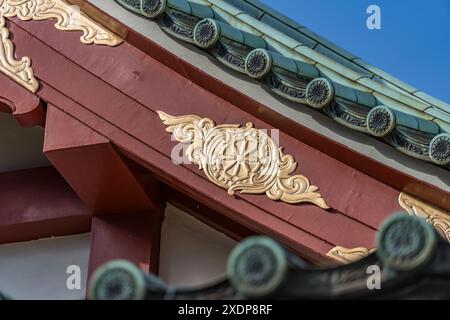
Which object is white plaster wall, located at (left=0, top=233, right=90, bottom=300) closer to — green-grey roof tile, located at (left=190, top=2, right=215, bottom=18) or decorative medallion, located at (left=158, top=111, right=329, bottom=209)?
decorative medallion, located at (left=158, top=111, right=329, bottom=209)

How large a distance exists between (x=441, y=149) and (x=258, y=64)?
866 millimetres

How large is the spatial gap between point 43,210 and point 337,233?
174 centimetres

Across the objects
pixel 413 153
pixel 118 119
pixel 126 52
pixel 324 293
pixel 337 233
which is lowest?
pixel 324 293

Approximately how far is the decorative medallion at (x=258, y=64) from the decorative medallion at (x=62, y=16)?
0.71m

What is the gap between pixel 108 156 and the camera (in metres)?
4.20

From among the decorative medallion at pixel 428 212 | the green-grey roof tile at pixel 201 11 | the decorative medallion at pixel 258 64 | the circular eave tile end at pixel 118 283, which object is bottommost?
the circular eave tile end at pixel 118 283

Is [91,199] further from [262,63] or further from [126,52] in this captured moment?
[262,63]

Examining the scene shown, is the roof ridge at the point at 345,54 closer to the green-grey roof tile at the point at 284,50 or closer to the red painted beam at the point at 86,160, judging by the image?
the green-grey roof tile at the point at 284,50

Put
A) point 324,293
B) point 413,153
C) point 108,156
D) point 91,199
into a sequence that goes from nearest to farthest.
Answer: point 324,293
point 413,153
point 108,156
point 91,199

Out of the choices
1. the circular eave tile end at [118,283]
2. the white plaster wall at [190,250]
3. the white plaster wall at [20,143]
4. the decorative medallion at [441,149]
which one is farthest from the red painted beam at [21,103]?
the circular eave tile end at [118,283]

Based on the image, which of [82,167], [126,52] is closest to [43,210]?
[82,167]

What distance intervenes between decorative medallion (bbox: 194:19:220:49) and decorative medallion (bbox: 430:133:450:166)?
41.5 inches

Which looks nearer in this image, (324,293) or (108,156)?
(324,293)

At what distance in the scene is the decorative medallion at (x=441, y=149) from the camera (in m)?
3.77
